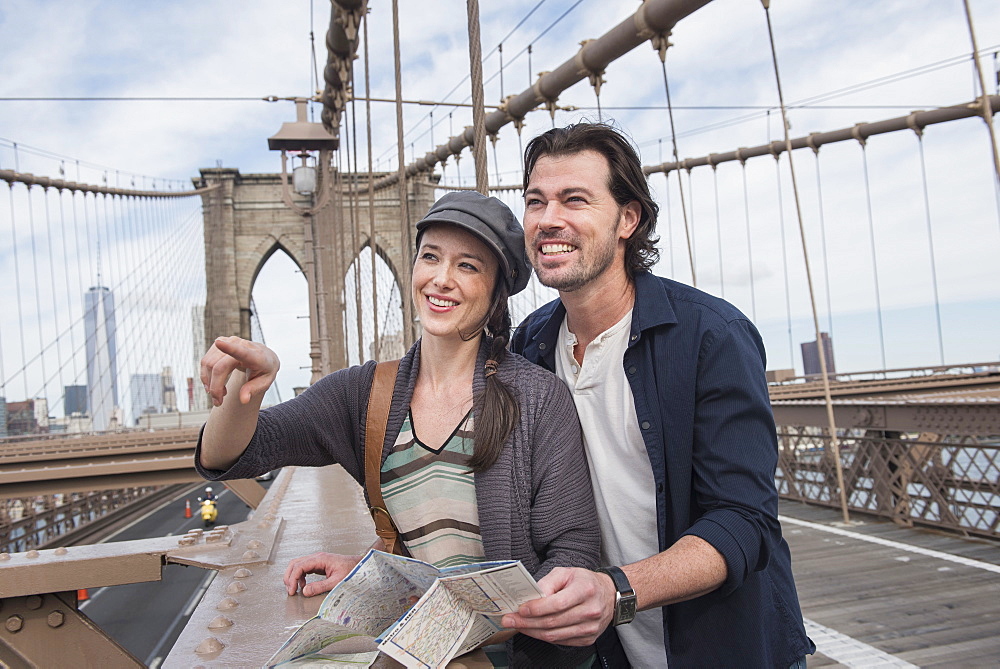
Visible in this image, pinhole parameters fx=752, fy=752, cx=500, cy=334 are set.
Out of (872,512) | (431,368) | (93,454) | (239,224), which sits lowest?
(872,512)

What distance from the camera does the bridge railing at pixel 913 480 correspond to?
234 inches

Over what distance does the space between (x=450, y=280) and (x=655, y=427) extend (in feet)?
1.39

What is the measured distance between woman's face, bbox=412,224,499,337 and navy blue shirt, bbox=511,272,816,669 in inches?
11.4

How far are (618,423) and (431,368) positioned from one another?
13.6 inches

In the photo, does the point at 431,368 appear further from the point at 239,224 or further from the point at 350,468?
the point at 239,224

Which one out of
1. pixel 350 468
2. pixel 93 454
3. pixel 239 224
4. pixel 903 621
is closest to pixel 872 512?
pixel 903 621

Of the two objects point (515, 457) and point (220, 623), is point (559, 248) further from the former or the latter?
point (220, 623)

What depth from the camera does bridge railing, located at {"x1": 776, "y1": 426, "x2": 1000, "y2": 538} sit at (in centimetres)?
594

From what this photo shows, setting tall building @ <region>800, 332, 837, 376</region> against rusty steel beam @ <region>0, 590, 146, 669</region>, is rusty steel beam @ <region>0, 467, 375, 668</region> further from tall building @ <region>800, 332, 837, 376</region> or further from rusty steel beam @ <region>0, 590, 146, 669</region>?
tall building @ <region>800, 332, 837, 376</region>

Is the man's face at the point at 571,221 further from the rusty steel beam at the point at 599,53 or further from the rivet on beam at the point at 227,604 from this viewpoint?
the rusty steel beam at the point at 599,53

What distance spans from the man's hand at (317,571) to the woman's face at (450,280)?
0.44m

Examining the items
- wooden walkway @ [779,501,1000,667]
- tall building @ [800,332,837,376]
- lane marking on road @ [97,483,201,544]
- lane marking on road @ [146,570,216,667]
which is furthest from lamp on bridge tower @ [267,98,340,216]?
tall building @ [800,332,837,376]

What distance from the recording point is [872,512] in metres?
6.92

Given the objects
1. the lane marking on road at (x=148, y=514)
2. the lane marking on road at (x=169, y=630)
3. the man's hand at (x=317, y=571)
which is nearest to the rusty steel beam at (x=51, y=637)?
the man's hand at (x=317, y=571)
